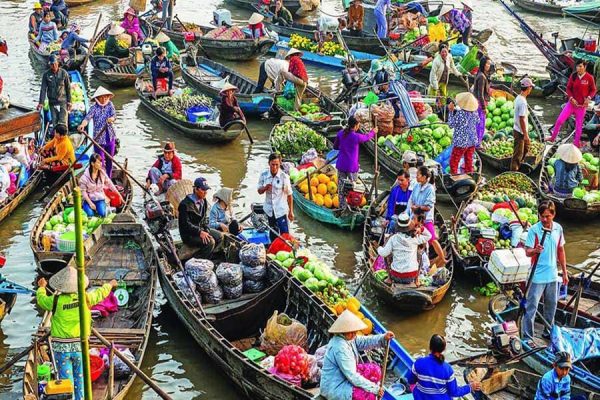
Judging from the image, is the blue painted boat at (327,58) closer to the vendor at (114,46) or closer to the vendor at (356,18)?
the vendor at (356,18)

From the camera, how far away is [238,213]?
1491cm

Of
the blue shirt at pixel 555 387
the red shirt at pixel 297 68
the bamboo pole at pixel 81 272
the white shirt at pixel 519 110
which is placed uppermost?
the bamboo pole at pixel 81 272

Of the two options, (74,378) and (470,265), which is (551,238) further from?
(74,378)

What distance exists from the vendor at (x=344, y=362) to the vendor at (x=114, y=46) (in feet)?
50.2

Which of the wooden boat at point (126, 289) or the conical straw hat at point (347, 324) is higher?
the conical straw hat at point (347, 324)

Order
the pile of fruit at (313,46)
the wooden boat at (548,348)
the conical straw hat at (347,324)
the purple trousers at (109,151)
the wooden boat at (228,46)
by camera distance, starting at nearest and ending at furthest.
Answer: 1. the conical straw hat at (347,324)
2. the wooden boat at (548,348)
3. the purple trousers at (109,151)
4. the pile of fruit at (313,46)
5. the wooden boat at (228,46)

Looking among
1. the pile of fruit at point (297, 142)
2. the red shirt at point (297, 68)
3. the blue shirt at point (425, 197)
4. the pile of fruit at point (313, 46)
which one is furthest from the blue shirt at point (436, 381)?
the pile of fruit at point (313, 46)

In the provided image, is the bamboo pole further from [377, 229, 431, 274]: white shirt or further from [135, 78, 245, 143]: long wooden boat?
[135, 78, 245, 143]: long wooden boat

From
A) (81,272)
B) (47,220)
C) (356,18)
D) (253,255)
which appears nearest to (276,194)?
(253,255)

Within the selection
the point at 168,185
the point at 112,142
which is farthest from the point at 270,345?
the point at 112,142

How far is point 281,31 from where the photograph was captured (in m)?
25.1

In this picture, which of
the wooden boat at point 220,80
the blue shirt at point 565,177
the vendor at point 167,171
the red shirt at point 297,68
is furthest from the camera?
the wooden boat at point 220,80

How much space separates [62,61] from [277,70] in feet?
17.7

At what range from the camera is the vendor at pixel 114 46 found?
2167cm
